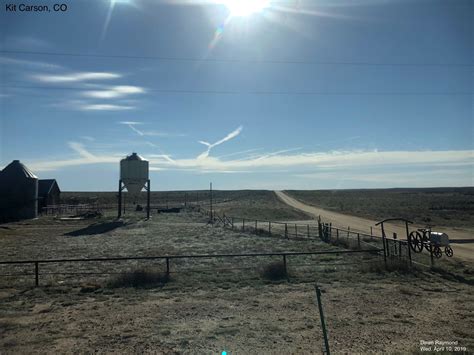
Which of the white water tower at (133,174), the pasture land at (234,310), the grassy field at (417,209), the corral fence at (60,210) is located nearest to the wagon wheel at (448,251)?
the pasture land at (234,310)

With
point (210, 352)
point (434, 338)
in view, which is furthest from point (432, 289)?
point (210, 352)

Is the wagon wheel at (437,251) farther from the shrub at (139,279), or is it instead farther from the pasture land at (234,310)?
the shrub at (139,279)

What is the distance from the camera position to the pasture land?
697cm

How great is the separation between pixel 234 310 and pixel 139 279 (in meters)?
4.37

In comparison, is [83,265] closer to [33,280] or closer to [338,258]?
[33,280]

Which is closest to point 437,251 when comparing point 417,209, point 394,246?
point 394,246

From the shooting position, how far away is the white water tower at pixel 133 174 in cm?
4706

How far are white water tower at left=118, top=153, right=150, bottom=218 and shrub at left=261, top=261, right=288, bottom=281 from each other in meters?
36.6

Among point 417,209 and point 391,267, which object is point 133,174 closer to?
point 391,267

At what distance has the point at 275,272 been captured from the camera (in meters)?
12.7

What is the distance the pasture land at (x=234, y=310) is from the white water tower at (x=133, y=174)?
105 ft

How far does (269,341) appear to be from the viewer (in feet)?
23.2

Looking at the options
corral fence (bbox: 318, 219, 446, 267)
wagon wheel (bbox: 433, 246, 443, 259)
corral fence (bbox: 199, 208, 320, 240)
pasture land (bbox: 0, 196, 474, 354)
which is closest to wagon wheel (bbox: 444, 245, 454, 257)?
corral fence (bbox: 318, 219, 446, 267)

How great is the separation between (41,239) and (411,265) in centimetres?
2597
